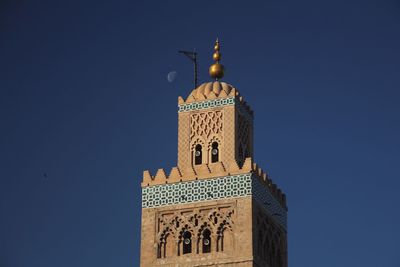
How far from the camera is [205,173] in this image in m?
28.3

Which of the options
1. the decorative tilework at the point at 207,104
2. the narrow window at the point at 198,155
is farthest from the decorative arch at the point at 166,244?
the decorative tilework at the point at 207,104

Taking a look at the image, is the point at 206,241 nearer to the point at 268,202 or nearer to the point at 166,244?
the point at 166,244

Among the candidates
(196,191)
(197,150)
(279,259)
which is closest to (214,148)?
(197,150)

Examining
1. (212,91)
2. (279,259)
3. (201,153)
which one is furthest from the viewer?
(212,91)

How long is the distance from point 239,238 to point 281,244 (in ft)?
8.55

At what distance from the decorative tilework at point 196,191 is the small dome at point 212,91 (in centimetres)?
257

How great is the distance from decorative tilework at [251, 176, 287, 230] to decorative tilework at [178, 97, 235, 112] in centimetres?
234

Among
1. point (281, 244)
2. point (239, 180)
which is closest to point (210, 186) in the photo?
point (239, 180)

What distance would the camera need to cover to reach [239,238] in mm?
27422

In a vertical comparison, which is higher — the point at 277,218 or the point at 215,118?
the point at 215,118

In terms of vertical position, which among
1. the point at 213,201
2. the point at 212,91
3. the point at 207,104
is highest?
the point at 212,91

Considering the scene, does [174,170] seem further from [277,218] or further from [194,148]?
[277,218]

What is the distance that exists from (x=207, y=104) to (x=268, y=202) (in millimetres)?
2973

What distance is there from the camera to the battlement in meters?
28.1
